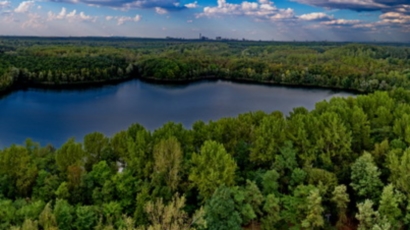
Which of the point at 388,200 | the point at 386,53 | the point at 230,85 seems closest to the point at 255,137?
the point at 388,200

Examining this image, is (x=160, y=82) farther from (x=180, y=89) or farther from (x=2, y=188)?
(x=2, y=188)

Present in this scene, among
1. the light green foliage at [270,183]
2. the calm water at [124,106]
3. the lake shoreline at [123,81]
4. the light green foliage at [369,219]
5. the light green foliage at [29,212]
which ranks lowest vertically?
the calm water at [124,106]

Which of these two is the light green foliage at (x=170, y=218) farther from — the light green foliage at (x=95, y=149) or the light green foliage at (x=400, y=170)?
the light green foliage at (x=400, y=170)

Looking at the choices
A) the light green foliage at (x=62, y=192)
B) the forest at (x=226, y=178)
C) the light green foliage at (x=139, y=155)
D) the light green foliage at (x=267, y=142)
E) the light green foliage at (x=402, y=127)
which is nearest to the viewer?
the forest at (x=226, y=178)

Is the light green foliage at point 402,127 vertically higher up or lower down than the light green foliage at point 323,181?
higher up

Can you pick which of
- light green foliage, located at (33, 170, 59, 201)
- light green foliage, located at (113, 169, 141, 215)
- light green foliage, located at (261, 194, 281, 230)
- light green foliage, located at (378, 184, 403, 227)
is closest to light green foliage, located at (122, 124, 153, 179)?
light green foliage, located at (113, 169, 141, 215)

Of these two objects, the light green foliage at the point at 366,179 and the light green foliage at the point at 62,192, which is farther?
the light green foliage at the point at 366,179

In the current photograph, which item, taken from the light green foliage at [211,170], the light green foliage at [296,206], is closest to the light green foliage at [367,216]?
the light green foliage at [296,206]
